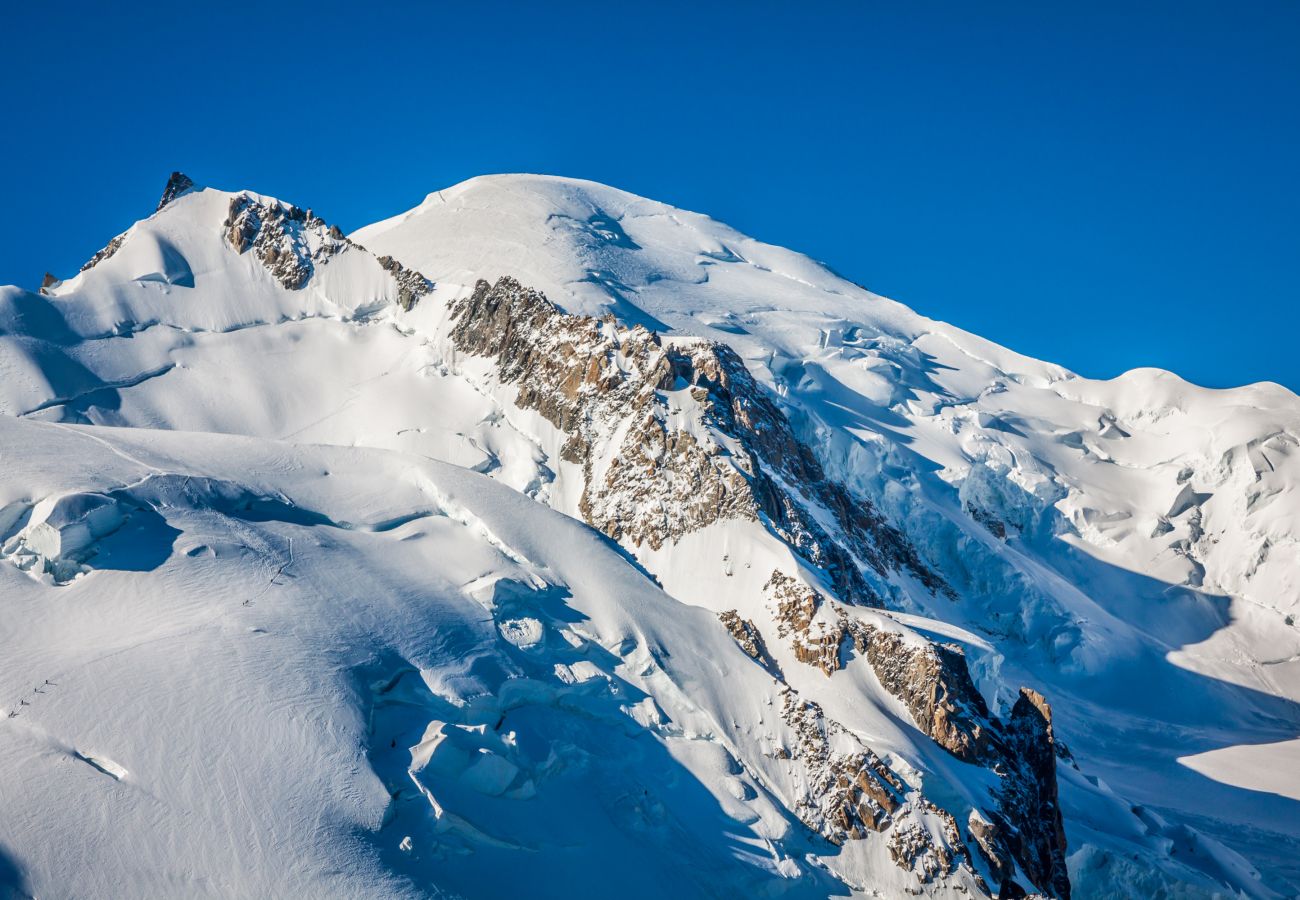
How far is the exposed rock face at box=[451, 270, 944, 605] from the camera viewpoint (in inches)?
2373

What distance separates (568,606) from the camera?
5047 centimetres

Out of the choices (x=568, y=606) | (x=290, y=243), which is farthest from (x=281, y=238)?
(x=568, y=606)

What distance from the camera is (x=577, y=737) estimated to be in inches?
1751

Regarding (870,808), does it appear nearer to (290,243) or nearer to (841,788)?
(841,788)

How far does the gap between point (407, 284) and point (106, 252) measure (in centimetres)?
2218

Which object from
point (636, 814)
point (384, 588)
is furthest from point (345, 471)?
point (636, 814)

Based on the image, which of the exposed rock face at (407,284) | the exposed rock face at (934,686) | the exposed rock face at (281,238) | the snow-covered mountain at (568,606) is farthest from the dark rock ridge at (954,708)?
the exposed rock face at (281,238)

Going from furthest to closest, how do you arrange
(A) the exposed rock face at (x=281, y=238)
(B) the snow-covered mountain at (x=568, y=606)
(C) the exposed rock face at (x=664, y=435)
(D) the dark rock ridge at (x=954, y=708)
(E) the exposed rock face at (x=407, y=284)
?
(A) the exposed rock face at (x=281, y=238)
(E) the exposed rock face at (x=407, y=284)
(C) the exposed rock face at (x=664, y=435)
(D) the dark rock ridge at (x=954, y=708)
(B) the snow-covered mountain at (x=568, y=606)

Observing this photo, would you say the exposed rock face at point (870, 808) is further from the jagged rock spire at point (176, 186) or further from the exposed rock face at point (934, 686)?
the jagged rock spire at point (176, 186)

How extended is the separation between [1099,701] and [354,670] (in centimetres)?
5744

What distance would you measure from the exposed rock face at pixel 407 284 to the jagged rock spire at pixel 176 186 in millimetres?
17397

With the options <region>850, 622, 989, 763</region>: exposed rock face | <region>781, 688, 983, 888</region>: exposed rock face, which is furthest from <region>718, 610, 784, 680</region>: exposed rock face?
<region>781, 688, 983, 888</region>: exposed rock face

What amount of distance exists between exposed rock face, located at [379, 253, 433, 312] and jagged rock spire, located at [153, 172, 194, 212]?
17.4 m

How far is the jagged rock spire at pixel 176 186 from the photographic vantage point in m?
84.7
